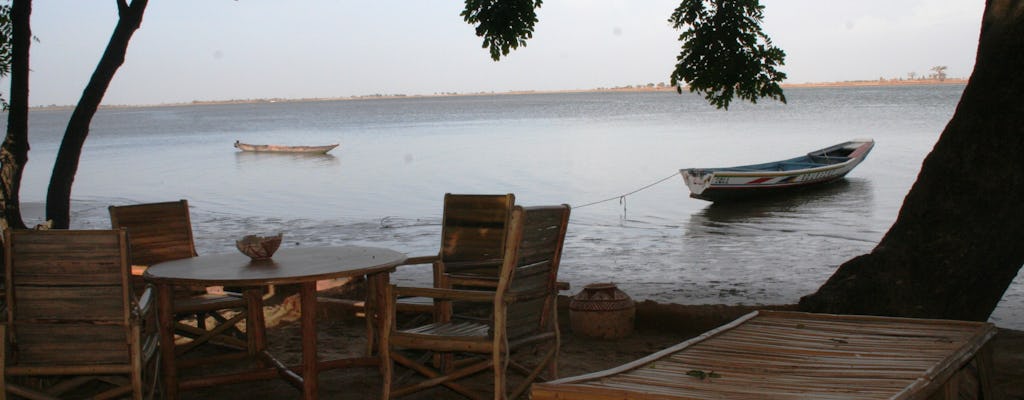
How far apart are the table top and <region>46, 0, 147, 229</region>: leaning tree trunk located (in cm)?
204

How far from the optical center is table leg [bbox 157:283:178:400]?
3.88 m

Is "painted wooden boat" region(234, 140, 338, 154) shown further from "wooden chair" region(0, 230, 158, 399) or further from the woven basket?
"wooden chair" region(0, 230, 158, 399)

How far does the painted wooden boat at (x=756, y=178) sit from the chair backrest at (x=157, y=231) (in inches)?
468

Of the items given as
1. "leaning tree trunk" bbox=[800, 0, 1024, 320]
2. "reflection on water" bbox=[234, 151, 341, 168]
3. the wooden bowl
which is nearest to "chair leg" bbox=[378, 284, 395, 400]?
the wooden bowl

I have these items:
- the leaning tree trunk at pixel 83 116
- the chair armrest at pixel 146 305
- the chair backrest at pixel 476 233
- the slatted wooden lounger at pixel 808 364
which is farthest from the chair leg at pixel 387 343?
the leaning tree trunk at pixel 83 116

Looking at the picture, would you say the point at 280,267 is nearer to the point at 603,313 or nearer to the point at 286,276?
the point at 286,276

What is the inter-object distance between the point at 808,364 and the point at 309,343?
1965 millimetres

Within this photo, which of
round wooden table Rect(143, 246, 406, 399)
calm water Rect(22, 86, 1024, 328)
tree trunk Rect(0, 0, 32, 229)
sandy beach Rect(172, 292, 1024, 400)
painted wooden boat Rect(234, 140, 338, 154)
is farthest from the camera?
painted wooden boat Rect(234, 140, 338, 154)

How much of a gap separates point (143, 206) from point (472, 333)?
2.21m

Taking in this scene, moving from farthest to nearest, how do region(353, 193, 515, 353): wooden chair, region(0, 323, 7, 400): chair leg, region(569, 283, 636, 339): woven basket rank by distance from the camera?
region(569, 283, 636, 339): woven basket → region(353, 193, 515, 353): wooden chair → region(0, 323, 7, 400): chair leg

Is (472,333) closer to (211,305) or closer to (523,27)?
(211,305)

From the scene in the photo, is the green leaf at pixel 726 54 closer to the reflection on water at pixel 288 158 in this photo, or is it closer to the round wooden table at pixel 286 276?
the round wooden table at pixel 286 276

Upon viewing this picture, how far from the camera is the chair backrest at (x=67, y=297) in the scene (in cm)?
305

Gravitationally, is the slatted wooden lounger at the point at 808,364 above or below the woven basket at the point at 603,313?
above
